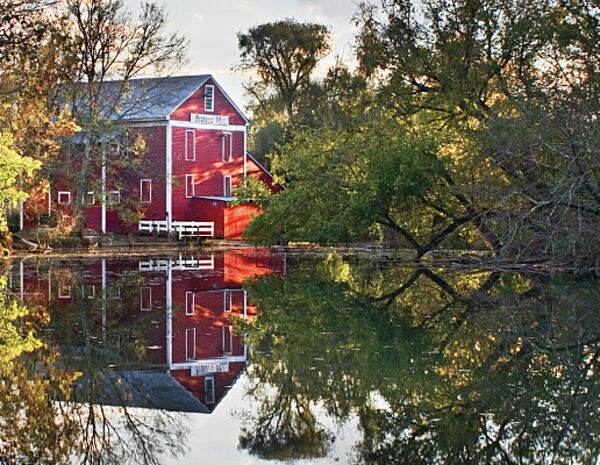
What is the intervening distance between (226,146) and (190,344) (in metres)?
44.8

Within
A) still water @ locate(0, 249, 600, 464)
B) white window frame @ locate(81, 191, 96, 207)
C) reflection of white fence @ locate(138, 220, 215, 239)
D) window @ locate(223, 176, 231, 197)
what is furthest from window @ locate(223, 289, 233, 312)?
window @ locate(223, 176, 231, 197)

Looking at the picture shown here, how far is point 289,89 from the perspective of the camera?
222ft

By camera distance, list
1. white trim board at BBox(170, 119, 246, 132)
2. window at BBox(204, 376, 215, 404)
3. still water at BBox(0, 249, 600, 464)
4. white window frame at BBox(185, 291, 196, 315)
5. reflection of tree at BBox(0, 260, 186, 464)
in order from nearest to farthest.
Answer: reflection of tree at BBox(0, 260, 186, 464), still water at BBox(0, 249, 600, 464), window at BBox(204, 376, 215, 404), white window frame at BBox(185, 291, 196, 315), white trim board at BBox(170, 119, 246, 132)

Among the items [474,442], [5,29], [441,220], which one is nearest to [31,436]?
[474,442]

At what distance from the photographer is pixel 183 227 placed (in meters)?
50.6

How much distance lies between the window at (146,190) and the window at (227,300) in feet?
111

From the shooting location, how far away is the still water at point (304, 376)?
21.8ft

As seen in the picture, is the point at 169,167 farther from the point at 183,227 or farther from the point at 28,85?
the point at 28,85

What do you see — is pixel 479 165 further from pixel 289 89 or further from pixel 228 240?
pixel 289 89

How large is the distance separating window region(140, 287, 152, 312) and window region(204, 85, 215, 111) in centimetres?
3486

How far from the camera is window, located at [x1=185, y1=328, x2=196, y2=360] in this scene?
10.9m

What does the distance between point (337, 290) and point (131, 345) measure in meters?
8.22

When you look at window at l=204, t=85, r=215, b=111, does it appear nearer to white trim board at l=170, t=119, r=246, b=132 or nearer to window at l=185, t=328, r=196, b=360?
white trim board at l=170, t=119, r=246, b=132

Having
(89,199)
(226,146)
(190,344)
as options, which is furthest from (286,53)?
(190,344)
